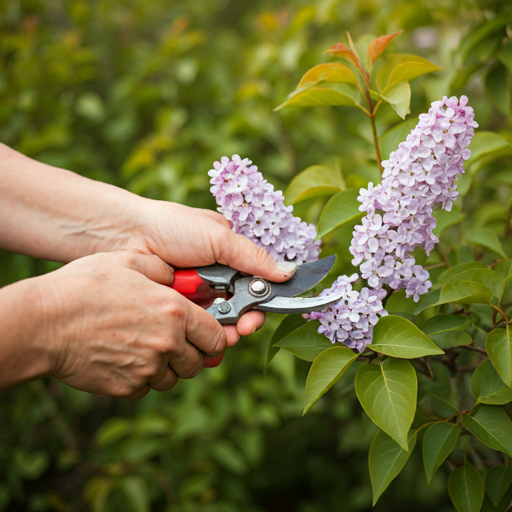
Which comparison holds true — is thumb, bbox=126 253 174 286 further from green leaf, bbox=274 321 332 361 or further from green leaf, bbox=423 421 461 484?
green leaf, bbox=423 421 461 484

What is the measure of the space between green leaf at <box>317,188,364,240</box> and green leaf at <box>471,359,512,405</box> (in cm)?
45

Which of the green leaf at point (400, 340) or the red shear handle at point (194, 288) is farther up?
the green leaf at point (400, 340)

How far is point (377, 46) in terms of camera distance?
1106 millimetres

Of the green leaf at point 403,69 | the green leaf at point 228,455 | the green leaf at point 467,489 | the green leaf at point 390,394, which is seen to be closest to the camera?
the green leaf at point 390,394

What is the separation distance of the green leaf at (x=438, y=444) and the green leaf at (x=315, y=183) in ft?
2.15

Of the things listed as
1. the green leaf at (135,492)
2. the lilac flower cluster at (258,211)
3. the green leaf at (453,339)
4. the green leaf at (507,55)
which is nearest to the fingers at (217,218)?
the lilac flower cluster at (258,211)

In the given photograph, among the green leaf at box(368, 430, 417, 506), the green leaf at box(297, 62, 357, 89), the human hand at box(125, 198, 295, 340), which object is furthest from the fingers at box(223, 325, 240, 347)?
the green leaf at box(297, 62, 357, 89)

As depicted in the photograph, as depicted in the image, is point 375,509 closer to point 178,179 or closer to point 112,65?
point 178,179

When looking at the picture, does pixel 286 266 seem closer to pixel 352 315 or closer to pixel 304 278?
pixel 304 278

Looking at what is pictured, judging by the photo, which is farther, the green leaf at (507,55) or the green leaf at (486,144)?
the green leaf at (507,55)

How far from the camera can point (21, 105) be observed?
2.46 meters

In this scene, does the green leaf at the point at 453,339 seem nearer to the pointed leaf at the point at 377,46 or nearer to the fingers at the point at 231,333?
the fingers at the point at 231,333

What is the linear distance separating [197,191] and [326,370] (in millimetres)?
1474

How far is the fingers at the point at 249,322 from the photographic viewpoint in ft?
3.97
